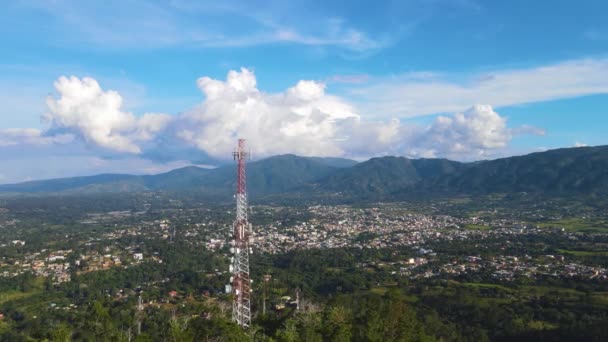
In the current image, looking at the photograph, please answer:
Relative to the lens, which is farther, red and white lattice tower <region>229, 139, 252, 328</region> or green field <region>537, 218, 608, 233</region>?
green field <region>537, 218, 608, 233</region>

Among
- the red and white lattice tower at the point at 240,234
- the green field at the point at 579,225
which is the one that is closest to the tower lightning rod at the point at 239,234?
the red and white lattice tower at the point at 240,234

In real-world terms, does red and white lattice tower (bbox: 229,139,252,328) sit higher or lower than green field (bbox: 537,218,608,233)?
higher

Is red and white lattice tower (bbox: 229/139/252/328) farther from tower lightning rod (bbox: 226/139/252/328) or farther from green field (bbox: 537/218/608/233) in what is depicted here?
green field (bbox: 537/218/608/233)

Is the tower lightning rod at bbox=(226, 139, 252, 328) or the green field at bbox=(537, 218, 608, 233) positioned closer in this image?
the tower lightning rod at bbox=(226, 139, 252, 328)

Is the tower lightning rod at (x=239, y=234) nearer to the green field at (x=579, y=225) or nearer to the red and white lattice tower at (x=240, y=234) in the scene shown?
the red and white lattice tower at (x=240, y=234)

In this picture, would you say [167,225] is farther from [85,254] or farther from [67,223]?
[85,254]

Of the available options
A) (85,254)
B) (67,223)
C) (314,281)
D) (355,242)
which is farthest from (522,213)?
(67,223)

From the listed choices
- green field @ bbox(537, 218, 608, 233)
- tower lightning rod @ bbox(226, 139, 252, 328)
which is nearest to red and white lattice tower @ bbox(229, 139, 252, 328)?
tower lightning rod @ bbox(226, 139, 252, 328)

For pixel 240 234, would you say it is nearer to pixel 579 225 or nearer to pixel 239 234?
pixel 239 234

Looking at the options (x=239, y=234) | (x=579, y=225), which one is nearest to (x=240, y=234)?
(x=239, y=234)

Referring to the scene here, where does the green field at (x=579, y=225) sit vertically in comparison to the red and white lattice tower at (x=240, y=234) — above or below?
below

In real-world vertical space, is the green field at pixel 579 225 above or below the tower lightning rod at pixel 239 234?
below

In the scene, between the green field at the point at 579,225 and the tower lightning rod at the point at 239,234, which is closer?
the tower lightning rod at the point at 239,234
